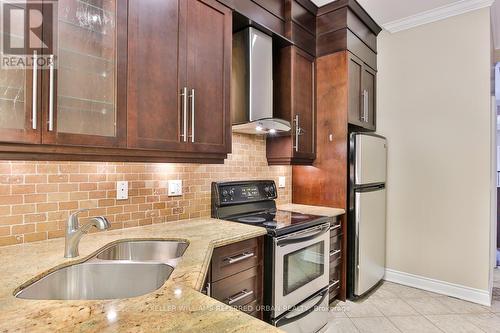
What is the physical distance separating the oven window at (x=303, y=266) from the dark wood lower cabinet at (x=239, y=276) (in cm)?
20

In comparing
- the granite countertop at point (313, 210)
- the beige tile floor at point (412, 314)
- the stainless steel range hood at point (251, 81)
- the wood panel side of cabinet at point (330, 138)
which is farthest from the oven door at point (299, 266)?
the stainless steel range hood at point (251, 81)

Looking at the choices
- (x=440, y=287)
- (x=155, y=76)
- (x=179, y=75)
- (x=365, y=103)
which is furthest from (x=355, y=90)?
(x=440, y=287)

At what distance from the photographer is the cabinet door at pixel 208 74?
180cm

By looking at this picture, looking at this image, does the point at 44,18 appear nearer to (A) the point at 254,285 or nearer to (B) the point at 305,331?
(A) the point at 254,285

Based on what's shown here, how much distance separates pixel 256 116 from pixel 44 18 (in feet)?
4.80

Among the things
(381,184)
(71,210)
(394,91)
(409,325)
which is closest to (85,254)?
(71,210)

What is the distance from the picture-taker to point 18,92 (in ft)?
3.86

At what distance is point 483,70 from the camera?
2.82 meters

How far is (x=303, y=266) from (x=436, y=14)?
284cm

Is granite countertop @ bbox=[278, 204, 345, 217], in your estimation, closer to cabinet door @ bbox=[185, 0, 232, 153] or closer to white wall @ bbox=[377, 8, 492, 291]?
white wall @ bbox=[377, 8, 492, 291]

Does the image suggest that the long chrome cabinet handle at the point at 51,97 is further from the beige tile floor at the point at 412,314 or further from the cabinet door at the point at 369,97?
the cabinet door at the point at 369,97

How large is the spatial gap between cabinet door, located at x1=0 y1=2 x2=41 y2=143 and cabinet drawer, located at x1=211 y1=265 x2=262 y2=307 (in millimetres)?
1136

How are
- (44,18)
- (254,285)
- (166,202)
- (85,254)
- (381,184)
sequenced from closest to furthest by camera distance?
(44,18) → (85,254) → (254,285) → (166,202) → (381,184)

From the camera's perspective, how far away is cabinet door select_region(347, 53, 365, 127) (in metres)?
2.85
